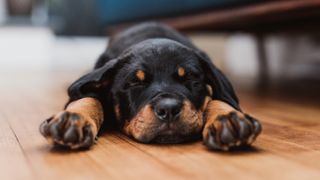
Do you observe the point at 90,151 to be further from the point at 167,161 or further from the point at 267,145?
the point at 267,145

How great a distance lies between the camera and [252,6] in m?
2.38

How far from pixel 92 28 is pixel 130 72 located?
3355 mm

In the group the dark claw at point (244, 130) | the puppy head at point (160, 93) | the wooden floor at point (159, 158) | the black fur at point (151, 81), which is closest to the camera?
the wooden floor at point (159, 158)

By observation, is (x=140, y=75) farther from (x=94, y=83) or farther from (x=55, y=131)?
(x=55, y=131)

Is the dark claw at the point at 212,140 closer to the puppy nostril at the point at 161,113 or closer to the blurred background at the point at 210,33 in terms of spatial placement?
the puppy nostril at the point at 161,113

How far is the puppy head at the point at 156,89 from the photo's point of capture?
1411 millimetres

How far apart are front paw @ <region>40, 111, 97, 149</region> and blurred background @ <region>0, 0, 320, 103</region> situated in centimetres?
115

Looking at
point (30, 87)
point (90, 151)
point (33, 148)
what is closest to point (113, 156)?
point (90, 151)

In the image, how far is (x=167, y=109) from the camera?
138 centimetres

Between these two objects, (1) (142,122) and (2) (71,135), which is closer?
(2) (71,135)

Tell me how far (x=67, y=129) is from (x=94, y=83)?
0.39m

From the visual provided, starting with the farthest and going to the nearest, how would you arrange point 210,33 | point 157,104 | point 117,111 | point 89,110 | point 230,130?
point 210,33 → point 117,111 → point 89,110 → point 157,104 → point 230,130

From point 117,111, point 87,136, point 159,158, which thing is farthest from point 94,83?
point 159,158

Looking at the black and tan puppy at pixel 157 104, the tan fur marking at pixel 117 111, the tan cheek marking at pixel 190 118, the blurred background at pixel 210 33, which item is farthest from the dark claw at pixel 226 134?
the blurred background at pixel 210 33
